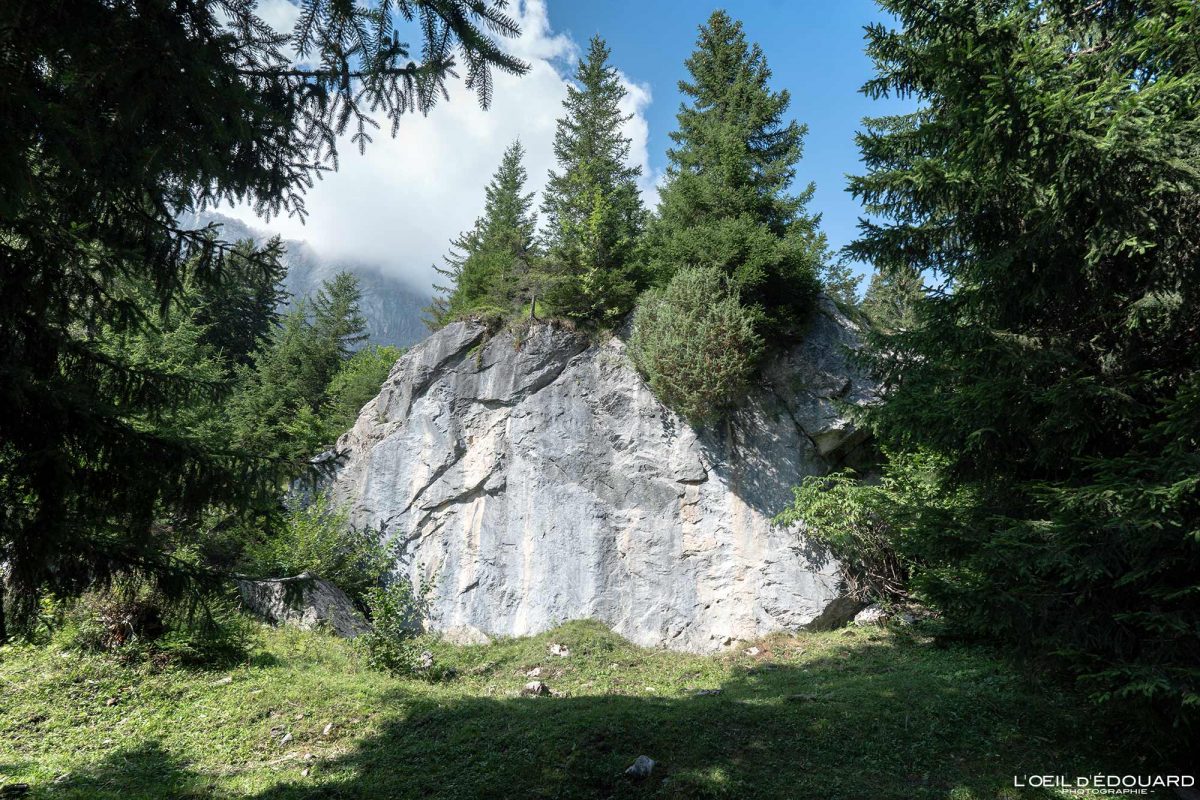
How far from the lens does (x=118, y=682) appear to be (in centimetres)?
752

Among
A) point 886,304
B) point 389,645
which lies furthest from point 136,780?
point 886,304

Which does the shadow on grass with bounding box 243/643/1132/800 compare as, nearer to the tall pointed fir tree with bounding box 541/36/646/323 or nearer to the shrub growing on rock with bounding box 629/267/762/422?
the shrub growing on rock with bounding box 629/267/762/422

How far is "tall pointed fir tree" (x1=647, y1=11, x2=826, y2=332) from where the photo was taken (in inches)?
484

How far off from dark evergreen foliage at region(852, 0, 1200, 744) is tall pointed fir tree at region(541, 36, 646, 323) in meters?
7.69

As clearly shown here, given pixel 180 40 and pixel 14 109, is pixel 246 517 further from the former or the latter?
pixel 180 40

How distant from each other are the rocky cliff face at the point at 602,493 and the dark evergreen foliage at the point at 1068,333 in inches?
229

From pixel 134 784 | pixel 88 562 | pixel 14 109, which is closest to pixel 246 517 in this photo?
pixel 88 562

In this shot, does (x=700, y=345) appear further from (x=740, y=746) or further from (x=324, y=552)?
(x=324, y=552)

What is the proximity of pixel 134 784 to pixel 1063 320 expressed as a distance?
31.0 feet

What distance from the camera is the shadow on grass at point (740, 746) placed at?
17.1ft

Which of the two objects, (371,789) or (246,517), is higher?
(246,517)

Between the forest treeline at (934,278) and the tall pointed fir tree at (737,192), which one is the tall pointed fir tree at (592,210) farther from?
the forest treeline at (934,278)

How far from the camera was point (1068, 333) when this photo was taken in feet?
18.1

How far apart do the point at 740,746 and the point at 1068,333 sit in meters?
4.83
